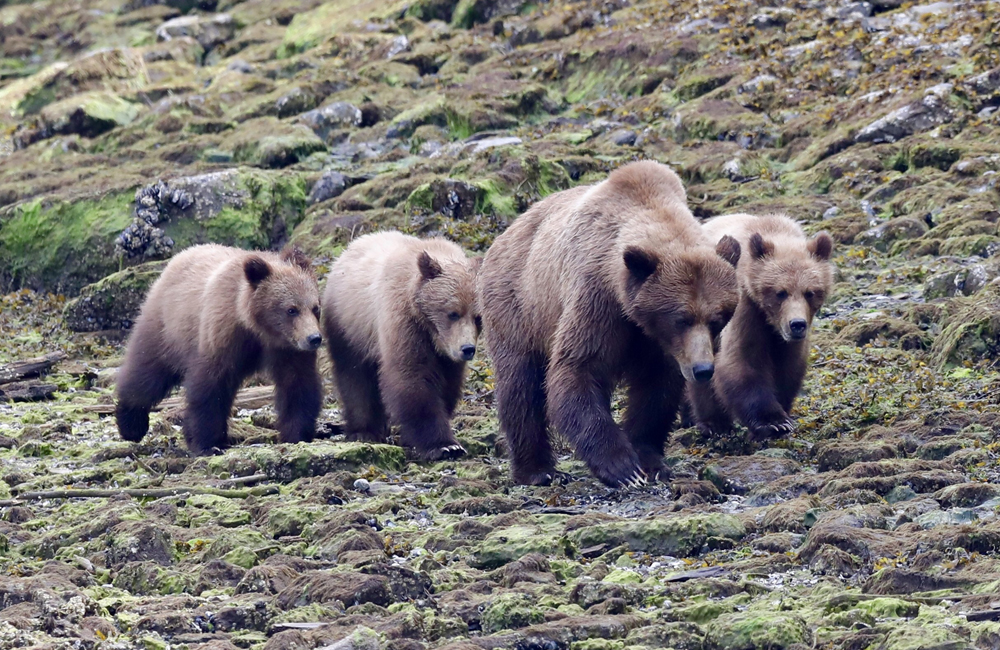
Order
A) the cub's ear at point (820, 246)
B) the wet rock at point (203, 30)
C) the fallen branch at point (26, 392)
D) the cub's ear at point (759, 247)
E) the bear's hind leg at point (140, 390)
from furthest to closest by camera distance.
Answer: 1. the wet rock at point (203, 30)
2. the fallen branch at point (26, 392)
3. the bear's hind leg at point (140, 390)
4. the cub's ear at point (820, 246)
5. the cub's ear at point (759, 247)

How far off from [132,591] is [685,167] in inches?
422

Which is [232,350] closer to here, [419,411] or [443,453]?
[419,411]

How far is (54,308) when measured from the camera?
1557cm

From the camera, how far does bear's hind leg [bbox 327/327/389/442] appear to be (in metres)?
10.7

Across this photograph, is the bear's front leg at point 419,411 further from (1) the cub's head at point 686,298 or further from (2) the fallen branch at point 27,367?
(2) the fallen branch at point 27,367

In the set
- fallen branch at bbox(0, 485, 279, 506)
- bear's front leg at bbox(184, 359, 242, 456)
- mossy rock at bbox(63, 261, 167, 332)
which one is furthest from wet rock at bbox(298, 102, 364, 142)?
fallen branch at bbox(0, 485, 279, 506)

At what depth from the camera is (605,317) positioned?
322 inches

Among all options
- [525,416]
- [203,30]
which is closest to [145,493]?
[525,416]

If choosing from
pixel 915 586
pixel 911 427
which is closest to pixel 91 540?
pixel 915 586

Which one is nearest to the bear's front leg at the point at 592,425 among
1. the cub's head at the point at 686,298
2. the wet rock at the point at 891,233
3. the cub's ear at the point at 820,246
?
the cub's head at the point at 686,298

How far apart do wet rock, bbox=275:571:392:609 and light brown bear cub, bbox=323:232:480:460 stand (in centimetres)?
344

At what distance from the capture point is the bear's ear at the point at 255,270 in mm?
10383

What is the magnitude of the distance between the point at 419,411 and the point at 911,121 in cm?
845

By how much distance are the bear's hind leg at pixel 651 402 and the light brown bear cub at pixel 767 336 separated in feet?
3.03
